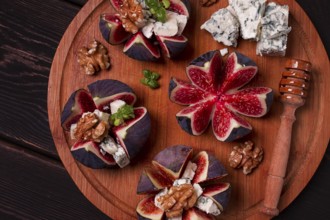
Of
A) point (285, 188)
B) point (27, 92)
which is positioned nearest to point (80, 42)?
point (27, 92)

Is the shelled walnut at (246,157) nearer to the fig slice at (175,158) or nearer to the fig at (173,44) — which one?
the fig slice at (175,158)

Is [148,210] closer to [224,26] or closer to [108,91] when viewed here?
[108,91]

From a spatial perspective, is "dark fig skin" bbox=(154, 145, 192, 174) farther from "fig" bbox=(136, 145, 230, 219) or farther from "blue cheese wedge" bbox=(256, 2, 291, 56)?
"blue cheese wedge" bbox=(256, 2, 291, 56)

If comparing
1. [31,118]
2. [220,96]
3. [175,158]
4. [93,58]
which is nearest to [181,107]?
[220,96]

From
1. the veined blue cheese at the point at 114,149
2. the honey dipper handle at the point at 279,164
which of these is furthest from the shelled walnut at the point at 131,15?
the honey dipper handle at the point at 279,164

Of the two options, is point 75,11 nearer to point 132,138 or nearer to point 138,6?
point 138,6
